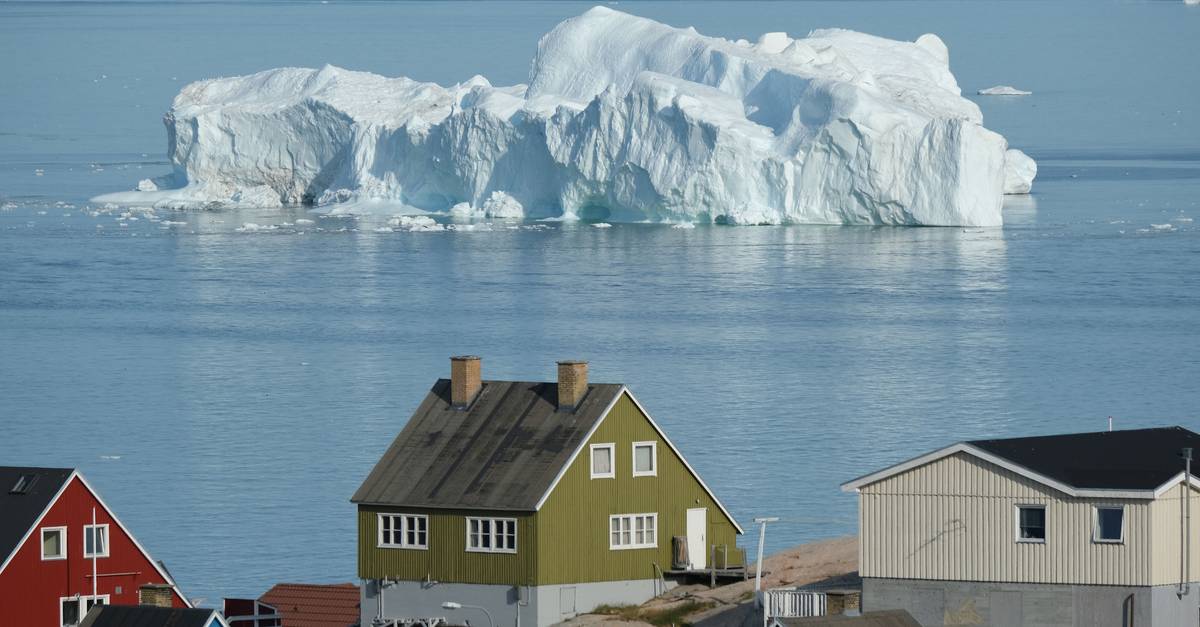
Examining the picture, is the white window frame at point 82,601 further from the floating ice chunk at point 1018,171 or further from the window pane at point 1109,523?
the floating ice chunk at point 1018,171

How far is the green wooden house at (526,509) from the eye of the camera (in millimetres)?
20281

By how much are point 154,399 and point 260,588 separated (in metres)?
15.9

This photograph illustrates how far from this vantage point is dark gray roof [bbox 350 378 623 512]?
67.0 feet

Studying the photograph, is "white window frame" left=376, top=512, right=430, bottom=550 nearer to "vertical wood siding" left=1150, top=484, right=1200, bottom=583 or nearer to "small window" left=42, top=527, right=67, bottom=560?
"small window" left=42, top=527, right=67, bottom=560

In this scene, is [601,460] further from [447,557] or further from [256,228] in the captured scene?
[256,228]

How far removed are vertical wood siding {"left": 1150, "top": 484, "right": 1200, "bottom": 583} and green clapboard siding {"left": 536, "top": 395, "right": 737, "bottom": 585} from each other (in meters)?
5.66

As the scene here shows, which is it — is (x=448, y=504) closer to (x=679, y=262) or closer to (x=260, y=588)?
(x=260, y=588)

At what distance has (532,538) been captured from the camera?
2008 centimetres

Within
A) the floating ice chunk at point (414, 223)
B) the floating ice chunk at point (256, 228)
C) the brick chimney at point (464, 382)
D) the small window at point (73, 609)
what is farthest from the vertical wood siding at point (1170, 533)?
the floating ice chunk at point (256, 228)

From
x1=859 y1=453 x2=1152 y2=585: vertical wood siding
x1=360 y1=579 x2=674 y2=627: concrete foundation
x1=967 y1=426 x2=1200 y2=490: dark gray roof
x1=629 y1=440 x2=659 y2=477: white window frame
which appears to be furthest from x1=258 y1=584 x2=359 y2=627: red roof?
x1=967 y1=426 x2=1200 y2=490: dark gray roof

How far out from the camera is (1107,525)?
17.0 m

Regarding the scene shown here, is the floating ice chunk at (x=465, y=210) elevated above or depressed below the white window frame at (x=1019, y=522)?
above

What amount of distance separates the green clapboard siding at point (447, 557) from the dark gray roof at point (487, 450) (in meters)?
0.14

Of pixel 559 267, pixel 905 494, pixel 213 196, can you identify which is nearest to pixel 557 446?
pixel 905 494
